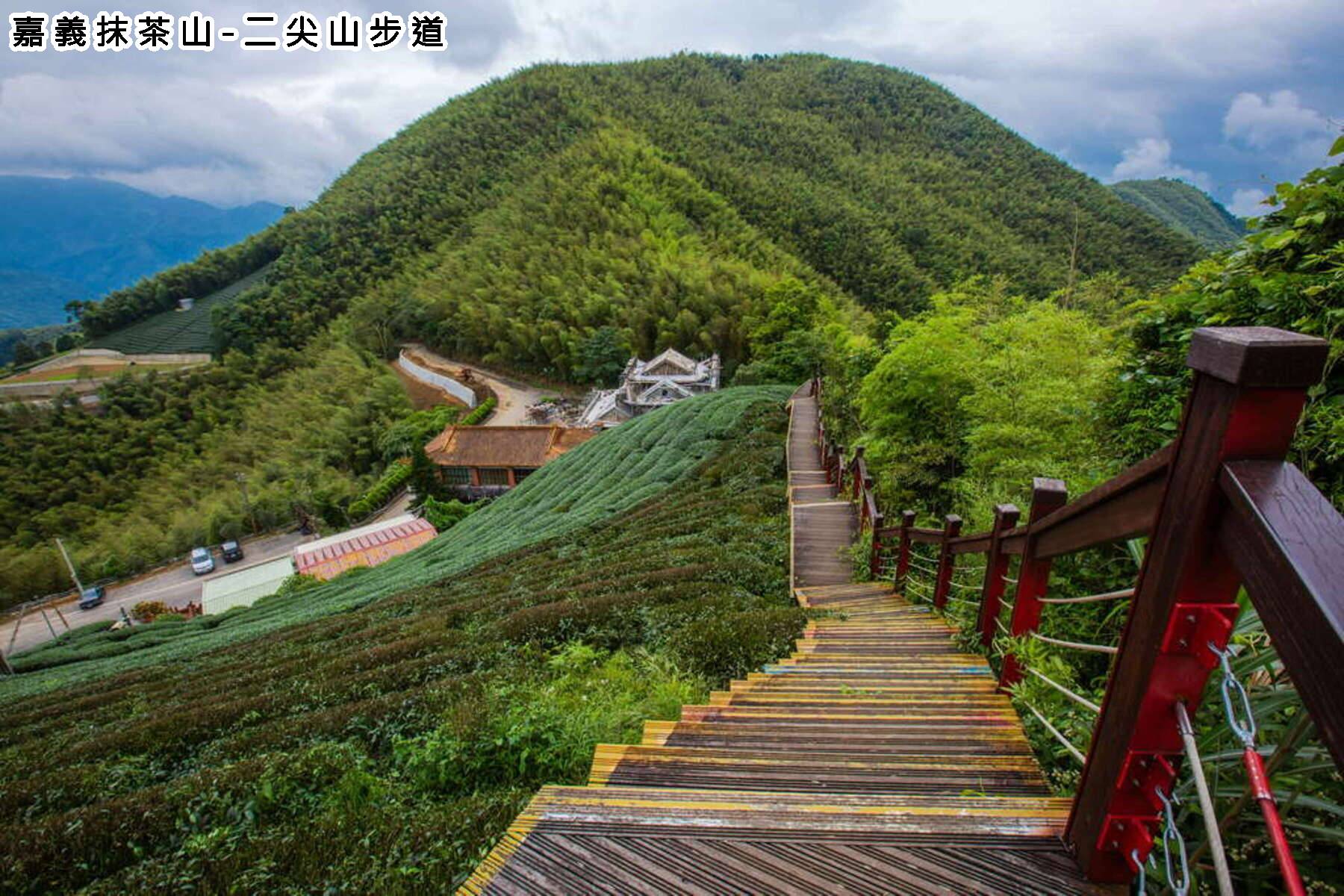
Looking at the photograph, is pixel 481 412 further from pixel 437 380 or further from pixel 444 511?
pixel 444 511

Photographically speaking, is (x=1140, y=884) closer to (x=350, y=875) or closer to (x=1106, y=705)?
(x=1106, y=705)

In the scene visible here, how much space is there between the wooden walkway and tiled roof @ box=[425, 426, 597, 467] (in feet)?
A: 82.0

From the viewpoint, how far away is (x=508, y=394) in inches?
1644

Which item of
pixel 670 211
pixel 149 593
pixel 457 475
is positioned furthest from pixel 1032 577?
pixel 670 211

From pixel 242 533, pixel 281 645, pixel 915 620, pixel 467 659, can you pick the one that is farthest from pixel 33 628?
pixel 915 620

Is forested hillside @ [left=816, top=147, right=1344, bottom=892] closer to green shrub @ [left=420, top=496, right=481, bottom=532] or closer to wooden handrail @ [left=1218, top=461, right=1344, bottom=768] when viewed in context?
wooden handrail @ [left=1218, top=461, right=1344, bottom=768]

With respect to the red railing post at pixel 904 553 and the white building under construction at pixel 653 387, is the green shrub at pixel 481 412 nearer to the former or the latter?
the white building under construction at pixel 653 387

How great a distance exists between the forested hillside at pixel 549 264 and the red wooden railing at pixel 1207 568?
17941 mm

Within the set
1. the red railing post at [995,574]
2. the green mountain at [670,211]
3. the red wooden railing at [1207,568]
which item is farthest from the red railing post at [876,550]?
the green mountain at [670,211]

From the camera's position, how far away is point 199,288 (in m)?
71.6

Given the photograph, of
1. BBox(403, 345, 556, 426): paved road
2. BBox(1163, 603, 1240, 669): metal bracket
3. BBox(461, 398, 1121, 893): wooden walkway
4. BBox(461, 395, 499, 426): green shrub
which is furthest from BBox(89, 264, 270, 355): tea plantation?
BBox(1163, 603, 1240, 669): metal bracket

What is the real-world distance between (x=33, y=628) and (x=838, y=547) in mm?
31506

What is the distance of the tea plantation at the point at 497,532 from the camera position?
1166 cm

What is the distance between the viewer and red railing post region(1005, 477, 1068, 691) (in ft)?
7.93
